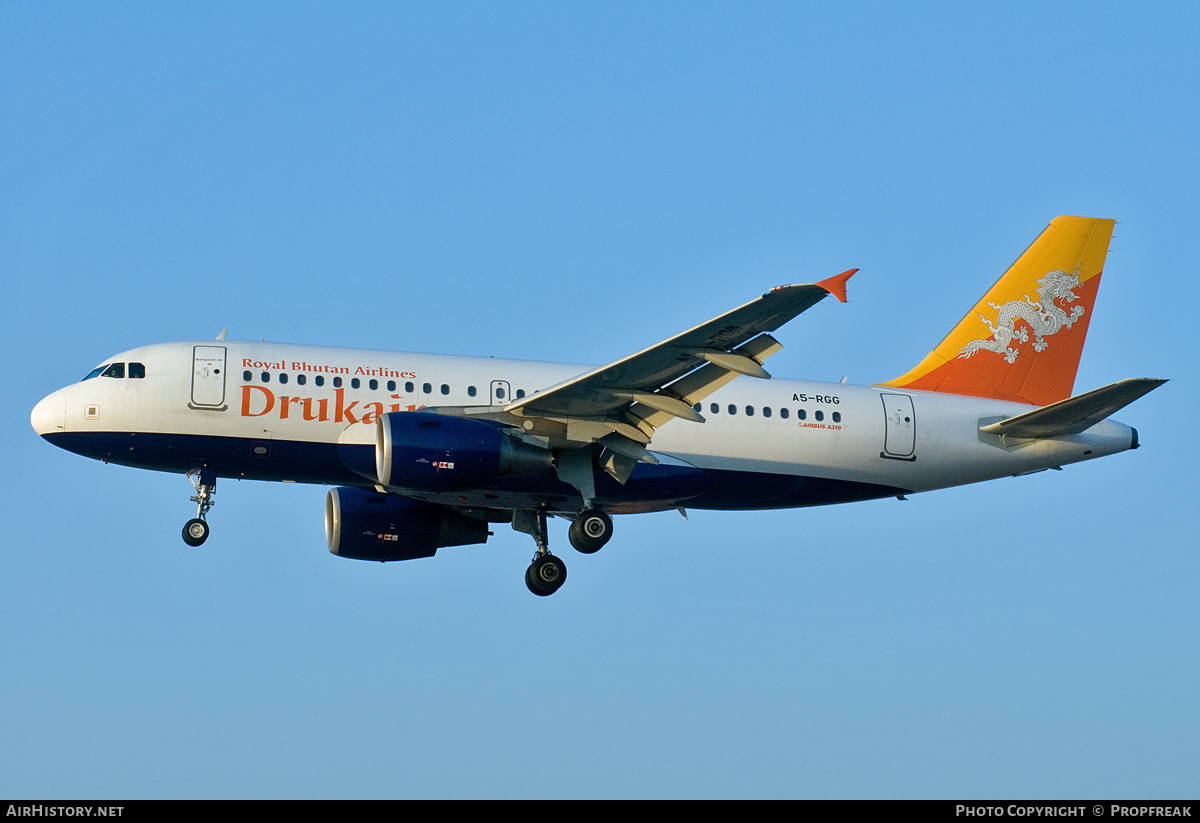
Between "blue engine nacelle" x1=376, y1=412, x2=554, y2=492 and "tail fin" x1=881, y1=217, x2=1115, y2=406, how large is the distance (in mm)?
11267

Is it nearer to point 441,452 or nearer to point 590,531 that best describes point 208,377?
point 441,452

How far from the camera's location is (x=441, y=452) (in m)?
31.3

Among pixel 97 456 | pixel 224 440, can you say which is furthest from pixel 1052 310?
pixel 97 456

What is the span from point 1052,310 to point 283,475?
1955cm

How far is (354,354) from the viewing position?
34.2 metres

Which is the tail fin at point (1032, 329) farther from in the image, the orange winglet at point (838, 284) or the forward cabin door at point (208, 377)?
the forward cabin door at point (208, 377)

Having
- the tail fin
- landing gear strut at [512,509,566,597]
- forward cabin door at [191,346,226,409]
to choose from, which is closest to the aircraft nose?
forward cabin door at [191,346,226,409]

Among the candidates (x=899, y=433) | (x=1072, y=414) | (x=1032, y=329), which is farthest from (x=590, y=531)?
(x=1032, y=329)

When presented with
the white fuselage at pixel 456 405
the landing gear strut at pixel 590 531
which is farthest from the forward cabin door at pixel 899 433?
the landing gear strut at pixel 590 531

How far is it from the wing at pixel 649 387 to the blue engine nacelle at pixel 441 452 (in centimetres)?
79

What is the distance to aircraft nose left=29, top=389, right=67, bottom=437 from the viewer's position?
3328 cm

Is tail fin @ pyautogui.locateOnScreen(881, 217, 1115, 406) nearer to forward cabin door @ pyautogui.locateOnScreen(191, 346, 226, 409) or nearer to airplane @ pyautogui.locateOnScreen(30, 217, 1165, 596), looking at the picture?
airplane @ pyautogui.locateOnScreen(30, 217, 1165, 596)

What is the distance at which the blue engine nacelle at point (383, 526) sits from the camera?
3734 cm
